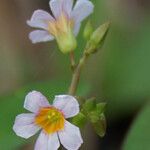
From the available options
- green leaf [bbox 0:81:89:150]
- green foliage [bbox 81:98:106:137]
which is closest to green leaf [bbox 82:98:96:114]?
green foliage [bbox 81:98:106:137]

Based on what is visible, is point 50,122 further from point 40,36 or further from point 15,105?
point 15,105

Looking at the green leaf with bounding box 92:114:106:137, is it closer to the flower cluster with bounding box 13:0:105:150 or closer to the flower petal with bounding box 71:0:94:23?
the flower cluster with bounding box 13:0:105:150

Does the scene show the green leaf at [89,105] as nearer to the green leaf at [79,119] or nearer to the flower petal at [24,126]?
the green leaf at [79,119]

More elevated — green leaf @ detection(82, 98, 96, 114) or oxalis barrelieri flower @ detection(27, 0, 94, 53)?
oxalis barrelieri flower @ detection(27, 0, 94, 53)

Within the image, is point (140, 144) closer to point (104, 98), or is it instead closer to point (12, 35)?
point (104, 98)

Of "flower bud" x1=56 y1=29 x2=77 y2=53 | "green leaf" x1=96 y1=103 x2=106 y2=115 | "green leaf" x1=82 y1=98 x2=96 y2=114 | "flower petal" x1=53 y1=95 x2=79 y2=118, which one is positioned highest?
"flower bud" x1=56 y1=29 x2=77 y2=53

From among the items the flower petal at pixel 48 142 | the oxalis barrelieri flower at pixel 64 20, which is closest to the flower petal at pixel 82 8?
the oxalis barrelieri flower at pixel 64 20

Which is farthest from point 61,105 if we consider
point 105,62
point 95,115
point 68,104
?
point 105,62
